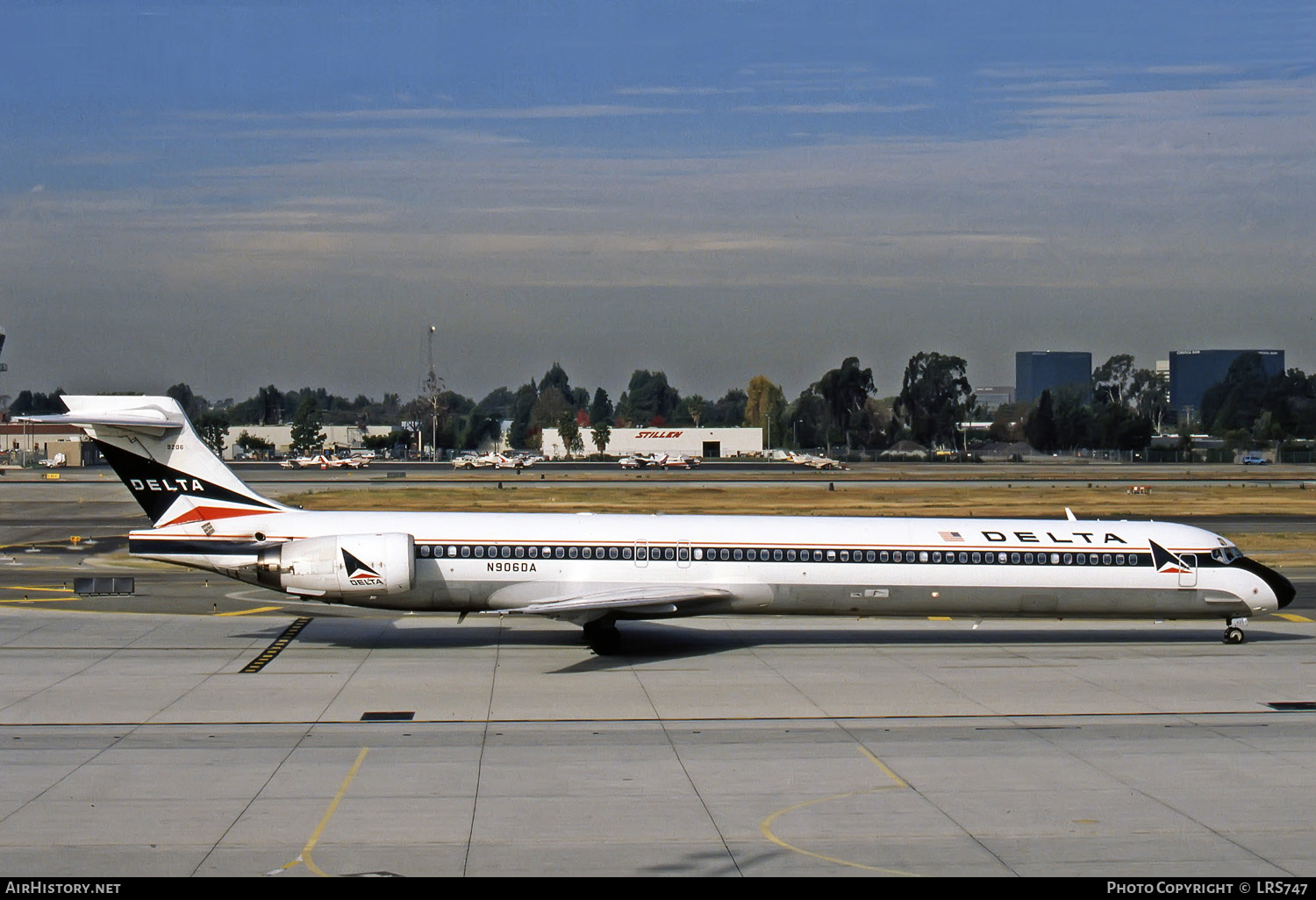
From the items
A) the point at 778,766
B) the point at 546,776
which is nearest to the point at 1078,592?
the point at 778,766

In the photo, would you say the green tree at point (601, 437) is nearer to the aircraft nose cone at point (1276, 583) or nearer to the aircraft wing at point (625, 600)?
the aircraft nose cone at point (1276, 583)

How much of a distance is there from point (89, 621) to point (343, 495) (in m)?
40.1

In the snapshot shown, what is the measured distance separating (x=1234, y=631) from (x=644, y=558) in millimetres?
13341

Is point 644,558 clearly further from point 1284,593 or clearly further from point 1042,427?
point 1042,427

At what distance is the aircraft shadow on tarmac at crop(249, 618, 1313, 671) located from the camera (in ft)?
87.9

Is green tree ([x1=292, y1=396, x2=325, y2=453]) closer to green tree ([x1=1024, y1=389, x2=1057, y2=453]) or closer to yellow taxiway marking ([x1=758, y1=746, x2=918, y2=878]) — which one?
green tree ([x1=1024, y1=389, x2=1057, y2=453])

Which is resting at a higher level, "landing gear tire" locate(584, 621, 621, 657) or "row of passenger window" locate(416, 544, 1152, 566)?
"row of passenger window" locate(416, 544, 1152, 566)

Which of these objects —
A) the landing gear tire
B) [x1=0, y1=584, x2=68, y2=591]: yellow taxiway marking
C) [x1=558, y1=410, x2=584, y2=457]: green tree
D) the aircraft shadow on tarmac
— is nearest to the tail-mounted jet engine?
the aircraft shadow on tarmac

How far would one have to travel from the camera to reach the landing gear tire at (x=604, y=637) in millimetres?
25312

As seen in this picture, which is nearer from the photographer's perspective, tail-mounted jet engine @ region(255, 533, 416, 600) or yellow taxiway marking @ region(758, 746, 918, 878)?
yellow taxiway marking @ region(758, 746, 918, 878)

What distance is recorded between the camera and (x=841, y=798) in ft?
50.5

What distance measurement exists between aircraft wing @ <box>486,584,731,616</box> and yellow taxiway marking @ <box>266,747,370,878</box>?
6888 mm
